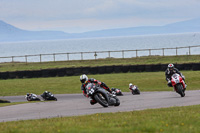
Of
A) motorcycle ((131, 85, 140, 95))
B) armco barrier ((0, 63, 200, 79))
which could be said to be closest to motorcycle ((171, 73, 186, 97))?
motorcycle ((131, 85, 140, 95))

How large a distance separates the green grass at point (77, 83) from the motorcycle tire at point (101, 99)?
12.3 meters

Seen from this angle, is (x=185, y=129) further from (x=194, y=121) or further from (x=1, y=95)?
(x=1, y=95)

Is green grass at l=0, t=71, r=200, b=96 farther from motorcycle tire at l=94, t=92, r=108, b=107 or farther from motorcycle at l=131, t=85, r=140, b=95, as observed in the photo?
motorcycle tire at l=94, t=92, r=108, b=107

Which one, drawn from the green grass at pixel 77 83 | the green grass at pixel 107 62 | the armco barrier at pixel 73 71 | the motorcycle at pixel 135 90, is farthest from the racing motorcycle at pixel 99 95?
the green grass at pixel 107 62

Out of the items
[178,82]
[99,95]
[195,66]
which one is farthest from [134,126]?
[195,66]

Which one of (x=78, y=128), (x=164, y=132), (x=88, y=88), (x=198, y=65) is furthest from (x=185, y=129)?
(x=198, y=65)

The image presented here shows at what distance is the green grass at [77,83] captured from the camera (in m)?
30.8

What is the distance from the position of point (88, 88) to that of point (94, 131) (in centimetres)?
638

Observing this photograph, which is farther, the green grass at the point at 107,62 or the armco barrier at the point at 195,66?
the green grass at the point at 107,62

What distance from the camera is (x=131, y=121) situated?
10.9 meters

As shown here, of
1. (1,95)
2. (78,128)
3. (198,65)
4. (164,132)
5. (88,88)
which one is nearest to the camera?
(164,132)

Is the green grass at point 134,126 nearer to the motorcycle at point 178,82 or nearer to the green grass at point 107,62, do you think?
the motorcycle at point 178,82

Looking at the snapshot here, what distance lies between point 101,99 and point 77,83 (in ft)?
63.4

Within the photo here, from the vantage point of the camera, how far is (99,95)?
52.2 feet
